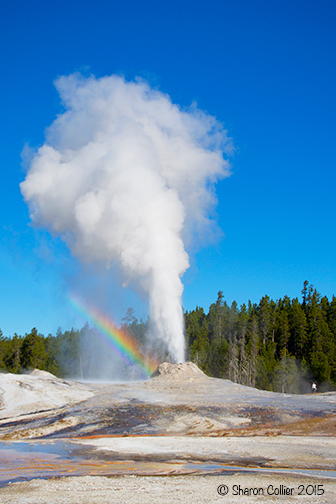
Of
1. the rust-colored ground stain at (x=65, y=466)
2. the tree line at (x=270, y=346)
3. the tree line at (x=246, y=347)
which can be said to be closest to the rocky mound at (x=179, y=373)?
the tree line at (x=246, y=347)

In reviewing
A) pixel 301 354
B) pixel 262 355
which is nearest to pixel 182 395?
pixel 262 355

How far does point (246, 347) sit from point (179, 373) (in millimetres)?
44255

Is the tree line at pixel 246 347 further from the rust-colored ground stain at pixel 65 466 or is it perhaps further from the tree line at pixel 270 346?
the rust-colored ground stain at pixel 65 466

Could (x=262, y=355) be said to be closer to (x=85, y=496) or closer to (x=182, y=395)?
(x=182, y=395)

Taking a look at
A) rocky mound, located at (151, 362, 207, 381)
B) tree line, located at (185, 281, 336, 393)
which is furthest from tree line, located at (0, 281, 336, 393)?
rocky mound, located at (151, 362, 207, 381)

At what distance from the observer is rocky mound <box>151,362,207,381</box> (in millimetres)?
35031

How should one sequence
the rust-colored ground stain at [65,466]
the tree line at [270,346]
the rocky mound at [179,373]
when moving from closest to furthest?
the rust-colored ground stain at [65,466] < the rocky mound at [179,373] < the tree line at [270,346]

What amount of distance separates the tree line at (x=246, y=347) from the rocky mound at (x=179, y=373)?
48.5ft

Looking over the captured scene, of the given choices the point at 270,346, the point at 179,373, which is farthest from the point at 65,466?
the point at 270,346

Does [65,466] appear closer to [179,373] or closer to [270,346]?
[179,373]

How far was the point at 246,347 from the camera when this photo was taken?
7750 centimetres

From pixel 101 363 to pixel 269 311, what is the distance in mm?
37347

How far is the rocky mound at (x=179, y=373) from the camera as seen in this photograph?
1379 inches

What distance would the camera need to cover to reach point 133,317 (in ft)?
291
